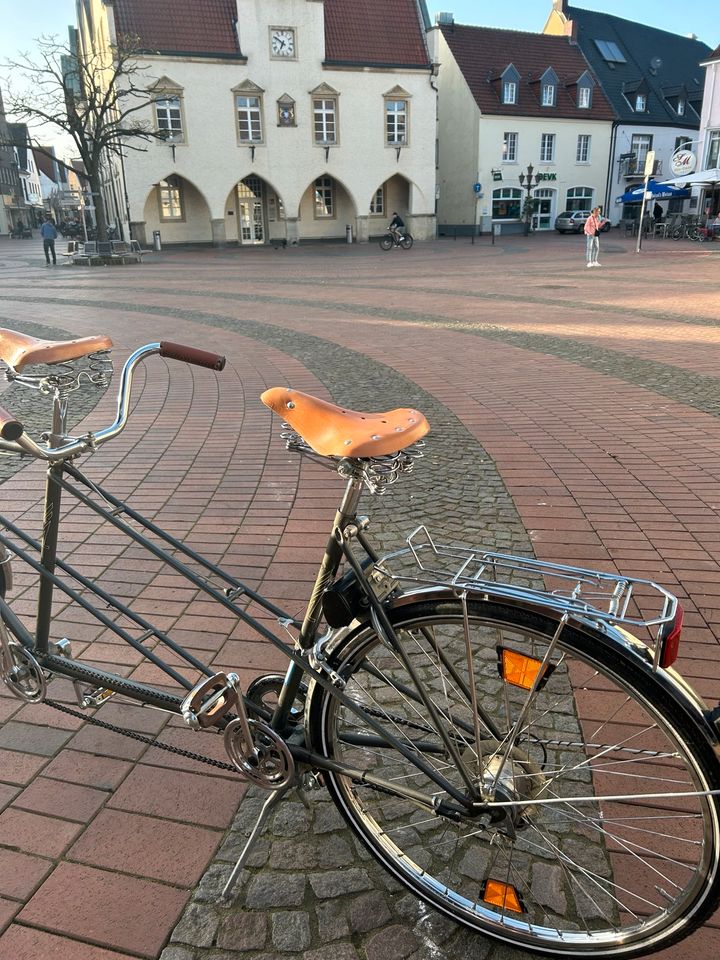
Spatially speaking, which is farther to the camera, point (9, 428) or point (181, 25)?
point (181, 25)

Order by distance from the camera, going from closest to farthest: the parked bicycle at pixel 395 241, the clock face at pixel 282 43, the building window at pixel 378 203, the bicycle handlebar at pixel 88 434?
the bicycle handlebar at pixel 88 434
the parked bicycle at pixel 395 241
the clock face at pixel 282 43
the building window at pixel 378 203

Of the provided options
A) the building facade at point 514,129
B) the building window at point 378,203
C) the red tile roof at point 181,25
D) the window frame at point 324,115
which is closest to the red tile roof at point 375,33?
the window frame at point 324,115

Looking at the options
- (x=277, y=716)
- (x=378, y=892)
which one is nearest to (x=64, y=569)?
(x=277, y=716)

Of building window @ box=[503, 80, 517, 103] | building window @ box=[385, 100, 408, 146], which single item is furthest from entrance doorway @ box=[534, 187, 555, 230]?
building window @ box=[385, 100, 408, 146]

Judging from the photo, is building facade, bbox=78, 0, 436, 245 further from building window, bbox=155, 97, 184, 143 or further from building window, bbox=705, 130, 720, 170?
building window, bbox=705, 130, 720, 170

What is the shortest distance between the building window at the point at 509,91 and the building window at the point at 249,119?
15.6 m

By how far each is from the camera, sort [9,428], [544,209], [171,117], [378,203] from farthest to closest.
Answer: [544,209] → [378,203] → [171,117] → [9,428]

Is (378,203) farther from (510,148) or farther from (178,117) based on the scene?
(178,117)

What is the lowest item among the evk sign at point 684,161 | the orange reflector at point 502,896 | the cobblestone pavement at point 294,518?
the cobblestone pavement at point 294,518

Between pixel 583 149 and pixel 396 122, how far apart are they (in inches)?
571

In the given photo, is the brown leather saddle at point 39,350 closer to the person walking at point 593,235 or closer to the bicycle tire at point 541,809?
the bicycle tire at point 541,809

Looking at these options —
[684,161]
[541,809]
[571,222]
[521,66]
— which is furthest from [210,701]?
[521,66]

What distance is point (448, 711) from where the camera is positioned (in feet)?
6.35

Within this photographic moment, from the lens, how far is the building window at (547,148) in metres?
44.7
